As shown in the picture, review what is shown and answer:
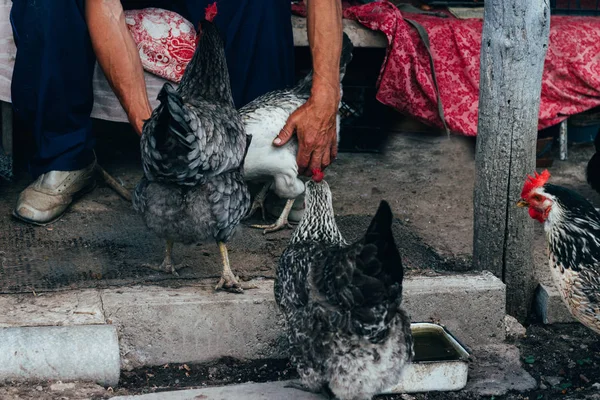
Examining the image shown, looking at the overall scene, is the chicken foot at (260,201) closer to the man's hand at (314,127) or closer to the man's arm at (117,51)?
the man's hand at (314,127)

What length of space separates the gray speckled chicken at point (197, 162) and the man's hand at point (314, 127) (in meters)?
0.36

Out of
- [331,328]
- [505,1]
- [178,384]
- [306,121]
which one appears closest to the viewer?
[331,328]

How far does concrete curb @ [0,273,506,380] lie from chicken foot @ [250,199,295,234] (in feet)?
2.26

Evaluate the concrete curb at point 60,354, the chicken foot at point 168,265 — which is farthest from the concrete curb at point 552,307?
the concrete curb at point 60,354

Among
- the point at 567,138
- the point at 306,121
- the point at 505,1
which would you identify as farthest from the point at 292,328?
the point at 567,138

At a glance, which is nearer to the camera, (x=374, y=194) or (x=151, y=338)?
(x=151, y=338)

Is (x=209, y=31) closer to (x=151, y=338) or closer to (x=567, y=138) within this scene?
(x=151, y=338)

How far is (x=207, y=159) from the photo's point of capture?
316cm

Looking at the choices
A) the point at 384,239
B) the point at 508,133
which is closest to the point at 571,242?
the point at 508,133

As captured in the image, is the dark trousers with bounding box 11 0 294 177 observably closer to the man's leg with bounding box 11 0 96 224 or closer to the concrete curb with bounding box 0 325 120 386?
the man's leg with bounding box 11 0 96 224

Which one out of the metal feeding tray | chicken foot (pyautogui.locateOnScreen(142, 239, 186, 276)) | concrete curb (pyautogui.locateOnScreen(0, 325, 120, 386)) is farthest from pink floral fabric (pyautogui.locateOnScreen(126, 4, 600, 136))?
concrete curb (pyautogui.locateOnScreen(0, 325, 120, 386))

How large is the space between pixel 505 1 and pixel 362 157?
2082mm

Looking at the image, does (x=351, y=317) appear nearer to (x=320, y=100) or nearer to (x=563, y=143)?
(x=320, y=100)

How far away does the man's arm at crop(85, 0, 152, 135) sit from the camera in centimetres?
382
